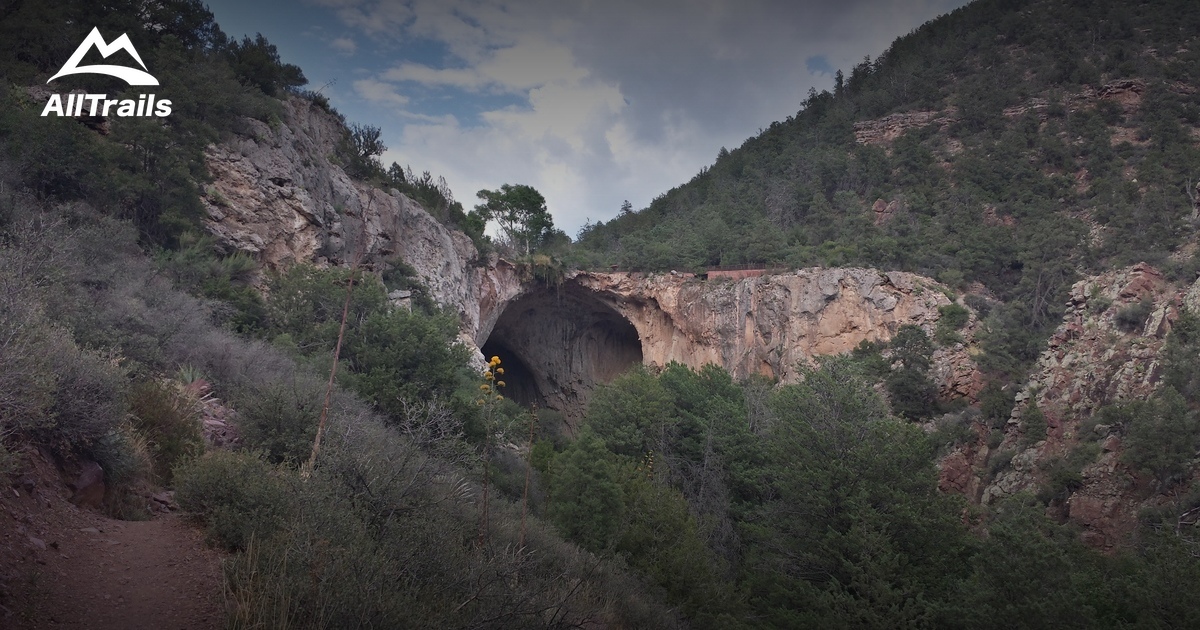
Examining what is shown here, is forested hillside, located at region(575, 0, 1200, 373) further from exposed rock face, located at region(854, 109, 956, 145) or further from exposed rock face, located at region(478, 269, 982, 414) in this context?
exposed rock face, located at region(478, 269, 982, 414)

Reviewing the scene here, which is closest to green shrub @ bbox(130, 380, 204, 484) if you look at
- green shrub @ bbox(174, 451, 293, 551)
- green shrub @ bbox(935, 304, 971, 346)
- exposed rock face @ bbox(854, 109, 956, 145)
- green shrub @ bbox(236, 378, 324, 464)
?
green shrub @ bbox(236, 378, 324, 464)

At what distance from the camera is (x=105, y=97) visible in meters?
19.5

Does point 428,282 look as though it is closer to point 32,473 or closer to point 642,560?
point 642,560

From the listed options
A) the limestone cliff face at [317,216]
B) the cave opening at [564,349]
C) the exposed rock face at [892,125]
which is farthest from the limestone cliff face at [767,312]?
the exposed rock face at [892,125]

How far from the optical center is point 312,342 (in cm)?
1784

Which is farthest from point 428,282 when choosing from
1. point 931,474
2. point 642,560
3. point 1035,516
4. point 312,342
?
point 1035,516

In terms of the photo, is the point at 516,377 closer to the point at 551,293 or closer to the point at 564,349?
the point at 564,349

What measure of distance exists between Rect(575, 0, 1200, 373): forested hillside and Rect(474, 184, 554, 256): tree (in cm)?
564

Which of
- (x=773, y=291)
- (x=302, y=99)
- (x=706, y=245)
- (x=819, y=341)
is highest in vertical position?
(x=302, y=99)

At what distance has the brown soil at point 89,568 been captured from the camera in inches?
182

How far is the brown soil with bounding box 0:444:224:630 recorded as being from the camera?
4613 mm

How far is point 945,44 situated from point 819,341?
3734cm

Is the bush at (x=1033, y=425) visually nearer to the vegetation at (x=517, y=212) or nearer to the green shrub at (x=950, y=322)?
the green shrub at (x=950, y=322)

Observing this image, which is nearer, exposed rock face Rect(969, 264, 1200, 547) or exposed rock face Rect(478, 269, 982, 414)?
exposed rock face Rect(969, 264, 1200, 547)
